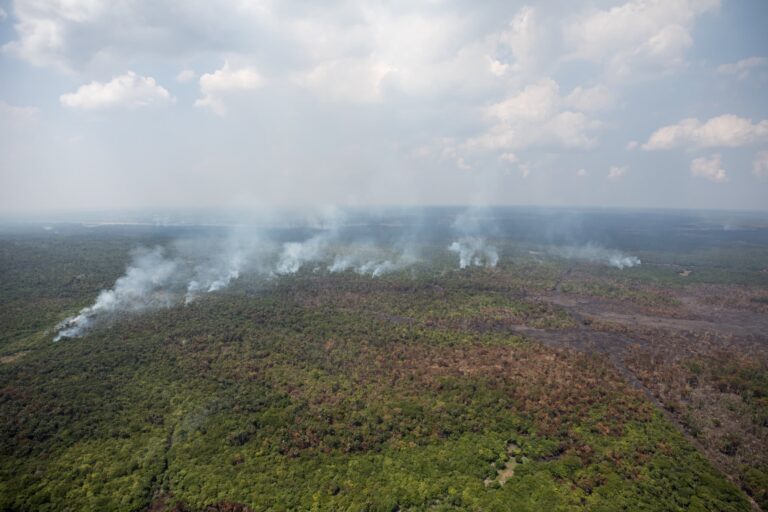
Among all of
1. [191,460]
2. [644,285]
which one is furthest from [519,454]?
[644,285]

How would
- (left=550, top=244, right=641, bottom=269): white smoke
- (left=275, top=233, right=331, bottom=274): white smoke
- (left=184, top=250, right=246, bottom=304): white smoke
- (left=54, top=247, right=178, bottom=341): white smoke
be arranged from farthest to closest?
(left=550, top=244, right=641, bottom=269): white smoke → (left=275, top=233, right=331, bottom=274): white smoke → (left=184, top=250, right=246, bottom=304): white smoke → (left=54, top=247, right=178, bottom=341): white smoke

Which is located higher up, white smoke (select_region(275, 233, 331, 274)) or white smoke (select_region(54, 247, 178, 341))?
white smoke (select_region(275, 233, 331, 274))

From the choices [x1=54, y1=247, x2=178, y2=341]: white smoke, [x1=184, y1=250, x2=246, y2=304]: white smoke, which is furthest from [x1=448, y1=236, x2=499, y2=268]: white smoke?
[x1=54, y1=247, x2=178, y2=341]: white smoke

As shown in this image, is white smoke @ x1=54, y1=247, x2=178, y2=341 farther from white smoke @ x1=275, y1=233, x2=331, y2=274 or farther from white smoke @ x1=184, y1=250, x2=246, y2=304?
white smoke @ x1=275, y1=233, x2=331, y2=274

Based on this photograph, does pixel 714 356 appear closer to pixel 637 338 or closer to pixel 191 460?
pixel 637 338

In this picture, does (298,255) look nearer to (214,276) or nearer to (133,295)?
(214,276)

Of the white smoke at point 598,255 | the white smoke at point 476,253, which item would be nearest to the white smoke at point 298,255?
the white smoke at point 476,253

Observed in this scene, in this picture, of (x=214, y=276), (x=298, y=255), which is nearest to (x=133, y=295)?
(x=214, y=276)
